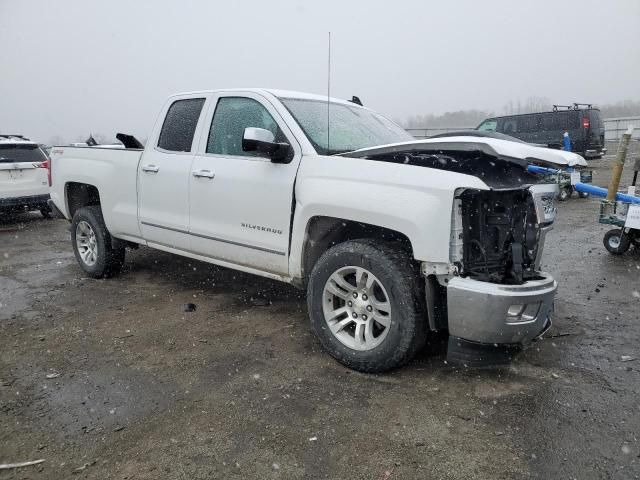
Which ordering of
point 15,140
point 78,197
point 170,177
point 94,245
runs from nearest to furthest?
1. point 170,177
2. point 94,245
3. point 78,197
4. point 15,140

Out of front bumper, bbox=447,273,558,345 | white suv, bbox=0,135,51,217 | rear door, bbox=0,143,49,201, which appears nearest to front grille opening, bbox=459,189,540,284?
front bumper, bbox=447,273,558,345

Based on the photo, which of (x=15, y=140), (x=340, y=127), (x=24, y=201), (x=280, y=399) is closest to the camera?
(x=280, y=399)

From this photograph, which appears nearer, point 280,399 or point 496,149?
point 496,149

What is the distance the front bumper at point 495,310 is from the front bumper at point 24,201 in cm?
897

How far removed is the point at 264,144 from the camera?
364 cm

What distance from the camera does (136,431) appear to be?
2752mm

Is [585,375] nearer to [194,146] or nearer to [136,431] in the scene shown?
[136,431]

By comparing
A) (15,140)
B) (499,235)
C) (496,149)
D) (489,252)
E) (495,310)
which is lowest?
(495,310)

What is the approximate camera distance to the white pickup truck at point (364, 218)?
3.02 meters

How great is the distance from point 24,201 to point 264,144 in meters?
8.06

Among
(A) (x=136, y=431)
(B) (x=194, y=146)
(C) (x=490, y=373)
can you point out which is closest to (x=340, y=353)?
(C) (x=490, y=373)

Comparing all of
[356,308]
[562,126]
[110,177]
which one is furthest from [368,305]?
[562,126]

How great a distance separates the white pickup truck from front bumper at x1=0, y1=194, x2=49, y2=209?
20.6ft

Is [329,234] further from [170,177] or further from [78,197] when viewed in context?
[78,197]
